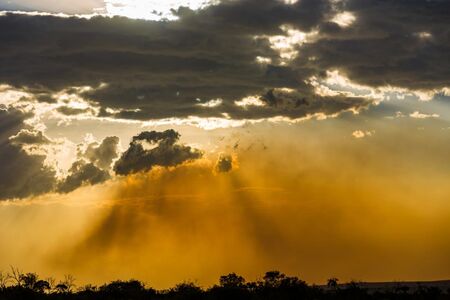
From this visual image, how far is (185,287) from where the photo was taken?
142 meters

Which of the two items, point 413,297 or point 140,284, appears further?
point 140,284

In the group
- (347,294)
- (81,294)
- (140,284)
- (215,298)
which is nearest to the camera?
(215,298)

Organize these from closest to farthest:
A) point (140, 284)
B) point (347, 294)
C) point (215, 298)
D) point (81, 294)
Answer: point (215, 298) < point (347, 294) < point (81, 294) < point (140, 284)

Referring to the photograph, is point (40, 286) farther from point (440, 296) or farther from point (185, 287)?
point (440, 296)

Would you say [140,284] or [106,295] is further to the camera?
[140,284]

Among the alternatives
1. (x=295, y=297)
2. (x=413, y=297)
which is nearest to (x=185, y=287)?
(x=295, y=297)

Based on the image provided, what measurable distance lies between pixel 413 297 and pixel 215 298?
2851 centimetres

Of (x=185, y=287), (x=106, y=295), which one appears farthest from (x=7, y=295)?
(x=185, y=287)

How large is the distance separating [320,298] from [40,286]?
7473 centimetres

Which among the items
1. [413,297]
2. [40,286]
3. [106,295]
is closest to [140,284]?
[40,286]

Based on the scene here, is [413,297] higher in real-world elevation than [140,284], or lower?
lower

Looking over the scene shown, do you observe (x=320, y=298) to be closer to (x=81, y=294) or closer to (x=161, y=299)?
(x=161, y=299)

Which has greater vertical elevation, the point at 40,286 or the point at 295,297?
the point at 40,286

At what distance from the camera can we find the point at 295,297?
123 meters
